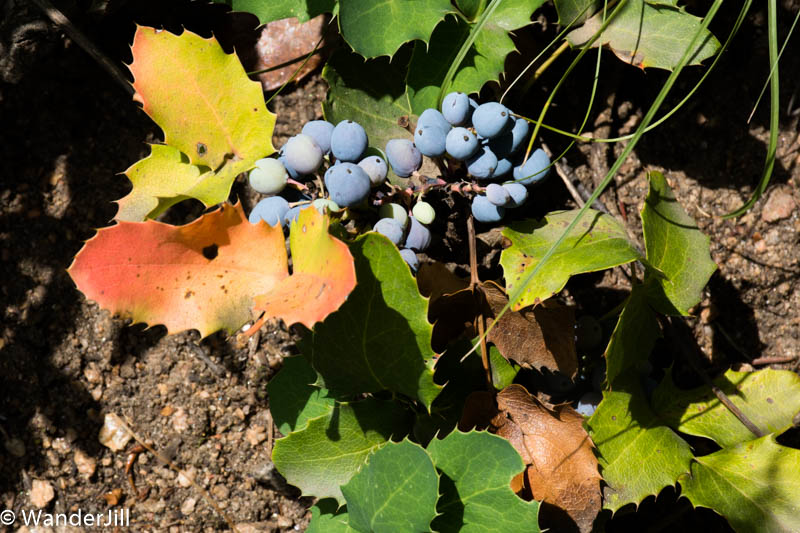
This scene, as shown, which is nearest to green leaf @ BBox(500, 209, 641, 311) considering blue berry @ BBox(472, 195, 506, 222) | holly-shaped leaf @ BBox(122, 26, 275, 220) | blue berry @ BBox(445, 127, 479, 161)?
blue berry @ BBox(472, 195, 506, 222)

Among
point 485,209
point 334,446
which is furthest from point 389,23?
point 334,446

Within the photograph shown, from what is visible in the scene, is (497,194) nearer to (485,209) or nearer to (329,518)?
(485,209)

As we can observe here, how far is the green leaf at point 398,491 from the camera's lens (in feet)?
3.13

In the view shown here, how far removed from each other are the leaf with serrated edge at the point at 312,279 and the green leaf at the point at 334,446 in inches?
11.7

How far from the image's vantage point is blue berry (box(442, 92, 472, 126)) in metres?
1.11

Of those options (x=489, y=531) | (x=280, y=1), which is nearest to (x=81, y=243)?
(x=280, y=1)

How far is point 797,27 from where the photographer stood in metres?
1.44

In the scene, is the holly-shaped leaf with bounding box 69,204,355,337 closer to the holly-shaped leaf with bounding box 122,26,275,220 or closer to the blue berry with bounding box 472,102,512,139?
the holly-shaped leaf with bounding box 122,26,275,220

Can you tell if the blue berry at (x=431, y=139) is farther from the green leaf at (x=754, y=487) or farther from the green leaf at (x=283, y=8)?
the green leaf at (x=754, y=487)

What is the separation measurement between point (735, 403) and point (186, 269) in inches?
40.0

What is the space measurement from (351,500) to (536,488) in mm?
330

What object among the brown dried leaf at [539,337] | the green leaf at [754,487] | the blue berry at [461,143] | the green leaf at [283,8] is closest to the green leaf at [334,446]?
the brown dried leaf at [539,337]

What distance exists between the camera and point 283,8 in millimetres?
1241

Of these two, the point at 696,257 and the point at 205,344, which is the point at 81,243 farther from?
the point at 696,257
